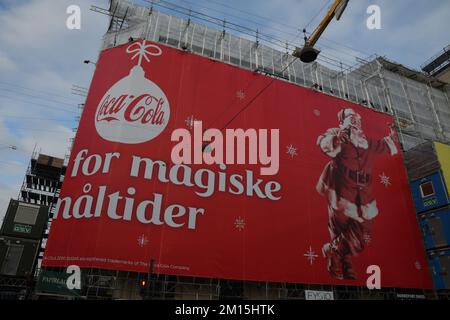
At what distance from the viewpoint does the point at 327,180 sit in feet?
63.5

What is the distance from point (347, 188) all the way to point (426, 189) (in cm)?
555

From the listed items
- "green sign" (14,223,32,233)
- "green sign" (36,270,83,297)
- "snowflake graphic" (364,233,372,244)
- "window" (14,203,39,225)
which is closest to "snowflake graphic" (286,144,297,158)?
"snowflake graphic" (364,233,372,244)

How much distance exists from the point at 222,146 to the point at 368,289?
10.4 meters

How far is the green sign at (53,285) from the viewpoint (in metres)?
12.3

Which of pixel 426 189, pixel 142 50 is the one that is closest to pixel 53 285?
pixel 142 50

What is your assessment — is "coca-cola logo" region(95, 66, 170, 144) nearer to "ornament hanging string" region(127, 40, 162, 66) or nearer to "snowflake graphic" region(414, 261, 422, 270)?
"ornament hanging string" region(127, 40, 162, 66)

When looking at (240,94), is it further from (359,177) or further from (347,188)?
(359,177)

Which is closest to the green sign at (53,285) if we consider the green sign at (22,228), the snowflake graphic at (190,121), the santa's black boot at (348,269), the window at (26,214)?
the green sign at (22,228)

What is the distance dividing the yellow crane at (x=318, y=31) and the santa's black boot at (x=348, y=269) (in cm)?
1053

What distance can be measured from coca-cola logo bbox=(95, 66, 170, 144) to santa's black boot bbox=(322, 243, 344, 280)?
9952 mm

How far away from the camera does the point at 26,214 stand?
717 inches

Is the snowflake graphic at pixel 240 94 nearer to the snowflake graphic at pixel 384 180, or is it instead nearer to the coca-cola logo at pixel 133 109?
the coca-cola logo at pixel 133 109

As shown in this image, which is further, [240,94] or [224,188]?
[240,94]
